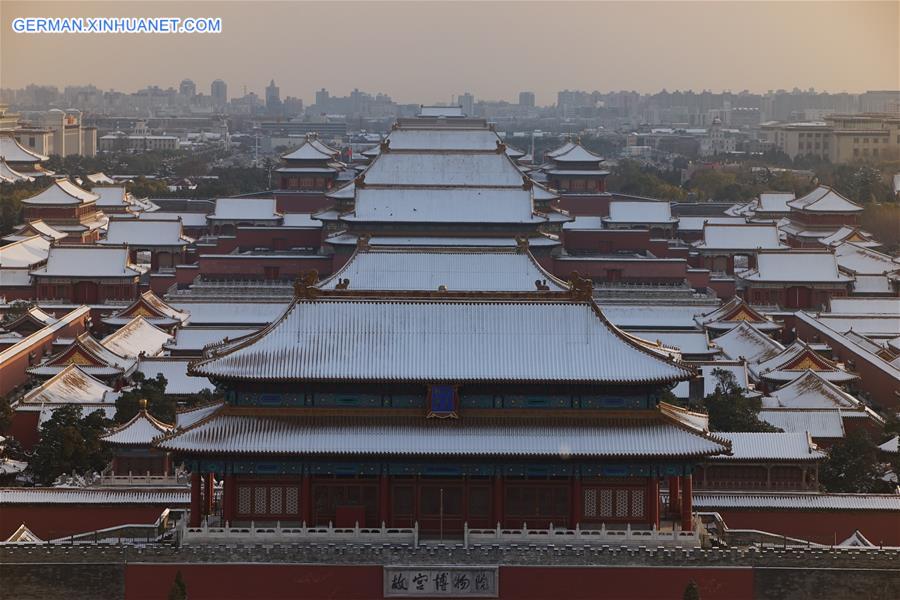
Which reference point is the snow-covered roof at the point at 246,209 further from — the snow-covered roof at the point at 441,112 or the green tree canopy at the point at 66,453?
the green tree canopy at the point at 66,453

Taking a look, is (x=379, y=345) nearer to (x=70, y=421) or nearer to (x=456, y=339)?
(x=456, y=339)

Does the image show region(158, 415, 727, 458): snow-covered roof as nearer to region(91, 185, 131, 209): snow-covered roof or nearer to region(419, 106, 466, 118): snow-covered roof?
region(419, 106, 466, 118): snow-covered roof

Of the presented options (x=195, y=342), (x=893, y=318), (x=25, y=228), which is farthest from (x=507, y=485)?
(x=25, y=228)

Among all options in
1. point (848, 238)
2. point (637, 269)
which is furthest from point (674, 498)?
point (848, 238)

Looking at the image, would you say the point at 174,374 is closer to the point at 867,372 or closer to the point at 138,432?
the point at 138,432

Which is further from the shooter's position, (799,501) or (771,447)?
(771,447)

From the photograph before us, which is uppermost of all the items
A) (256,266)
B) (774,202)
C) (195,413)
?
(774,202)

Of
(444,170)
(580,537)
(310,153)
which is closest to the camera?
(580,537)

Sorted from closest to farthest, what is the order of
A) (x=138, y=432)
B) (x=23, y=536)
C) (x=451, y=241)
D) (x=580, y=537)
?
(x=580, y=537), (x=23, y=536), (x=138, y=432), (x=451, y=241)
